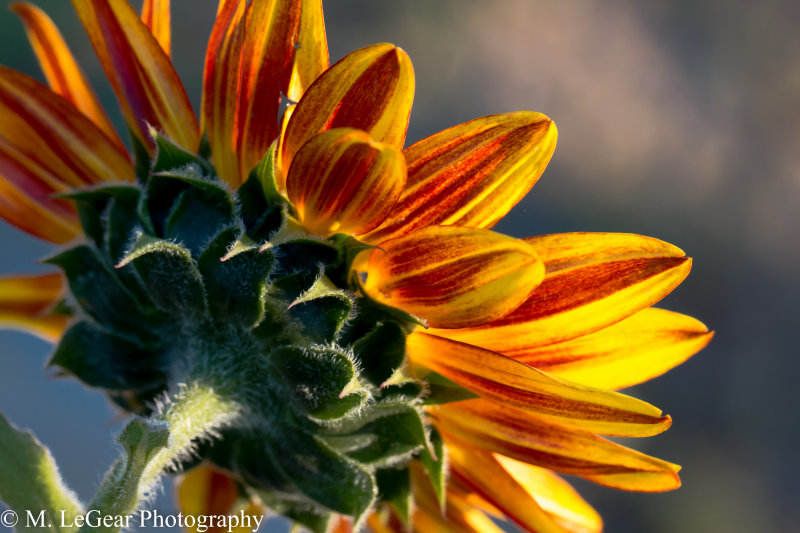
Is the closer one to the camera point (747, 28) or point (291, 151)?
point (291, 151)

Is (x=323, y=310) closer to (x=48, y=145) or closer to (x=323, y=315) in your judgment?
(x=323, y=315)

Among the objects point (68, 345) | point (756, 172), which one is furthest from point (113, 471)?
point (756, 172)

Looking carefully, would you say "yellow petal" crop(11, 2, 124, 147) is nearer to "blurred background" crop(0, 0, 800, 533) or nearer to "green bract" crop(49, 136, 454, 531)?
"green bract" crop(49, 136, 454, 531)

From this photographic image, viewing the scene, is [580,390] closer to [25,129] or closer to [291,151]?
[291,151]

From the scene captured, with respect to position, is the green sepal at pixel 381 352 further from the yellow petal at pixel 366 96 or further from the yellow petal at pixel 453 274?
the yellow petal at pixel 366 96

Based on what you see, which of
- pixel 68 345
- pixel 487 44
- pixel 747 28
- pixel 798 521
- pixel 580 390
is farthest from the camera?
pixel 487 44
